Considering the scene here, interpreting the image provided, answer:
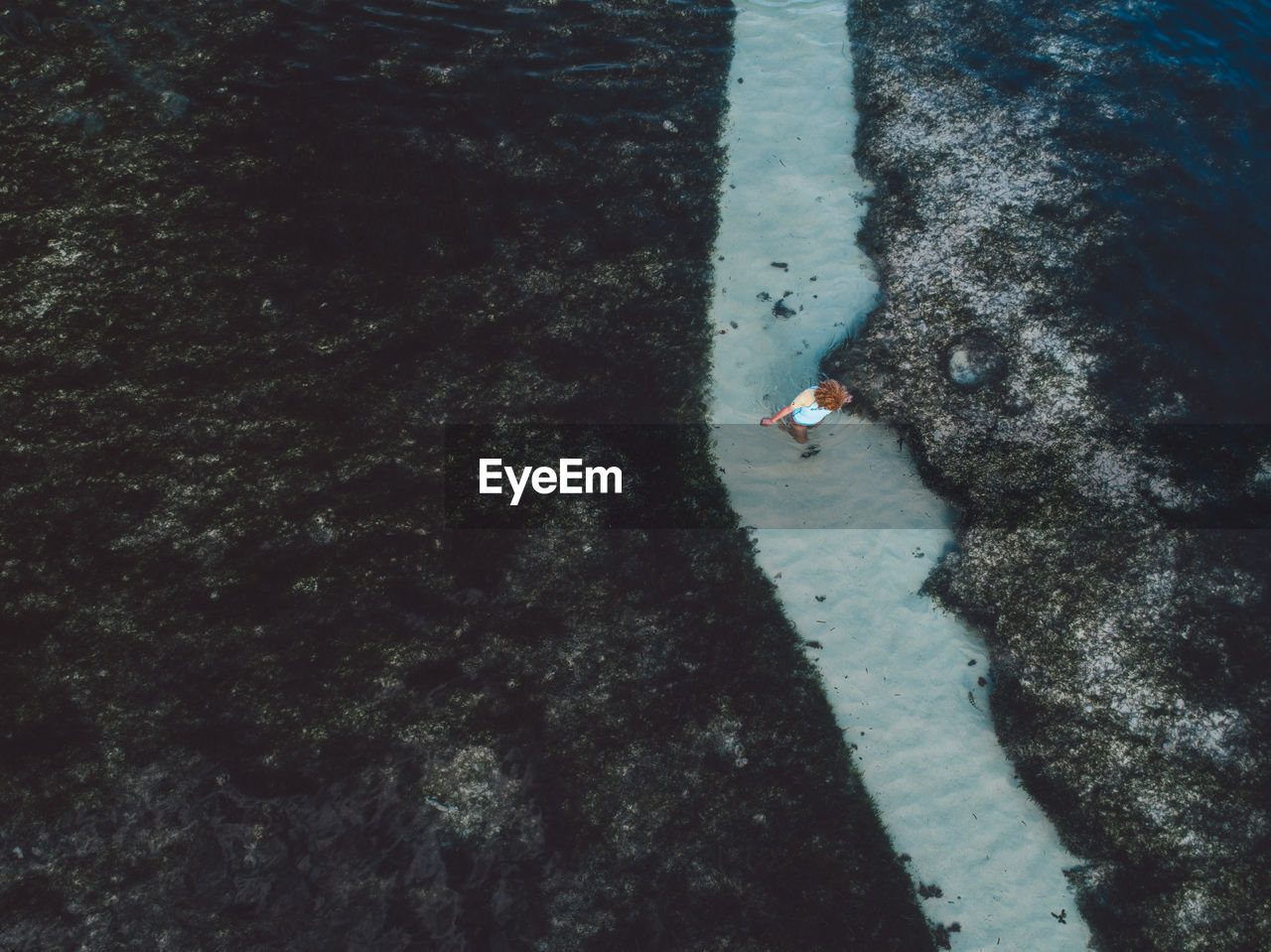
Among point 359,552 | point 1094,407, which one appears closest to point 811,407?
point 1094,407

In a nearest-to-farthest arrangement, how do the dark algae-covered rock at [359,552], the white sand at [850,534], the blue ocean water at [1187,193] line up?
the dark algae-covered rock at [359,552] → the white sand at [850,534] → the blue ocean water at [1187,193]

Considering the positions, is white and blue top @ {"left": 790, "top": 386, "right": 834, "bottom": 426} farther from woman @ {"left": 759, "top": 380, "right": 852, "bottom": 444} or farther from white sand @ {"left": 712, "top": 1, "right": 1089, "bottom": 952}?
white sand @ {"left": 712, "top": 1, "right": 1089, "bottom": 952}

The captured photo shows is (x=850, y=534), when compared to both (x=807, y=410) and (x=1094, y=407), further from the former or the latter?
(x=1094, y=407)

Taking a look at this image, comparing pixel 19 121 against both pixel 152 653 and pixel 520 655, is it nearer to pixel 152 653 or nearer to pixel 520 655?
pixel 152 653

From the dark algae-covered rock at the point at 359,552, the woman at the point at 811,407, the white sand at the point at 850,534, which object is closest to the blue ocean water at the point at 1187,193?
the white sand at the point at 850,534

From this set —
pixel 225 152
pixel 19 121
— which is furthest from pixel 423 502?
pixel 19 121

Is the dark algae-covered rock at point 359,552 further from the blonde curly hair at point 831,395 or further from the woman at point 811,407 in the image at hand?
the blonde curly hair at point 831,395

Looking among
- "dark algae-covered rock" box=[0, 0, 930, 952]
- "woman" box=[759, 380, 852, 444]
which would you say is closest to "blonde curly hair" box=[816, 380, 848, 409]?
"woman" box=[759, 380, 852, 444]
